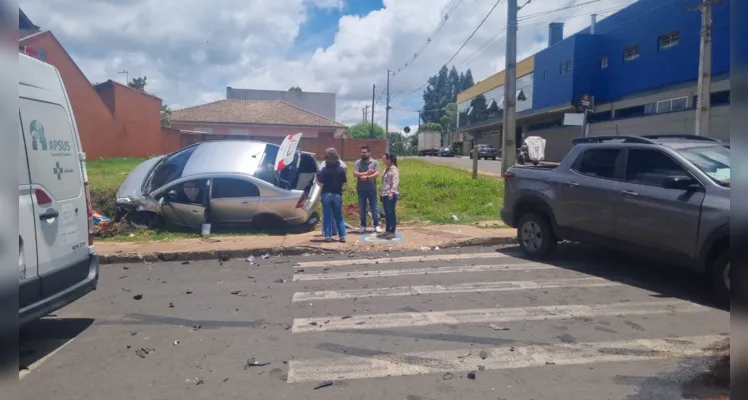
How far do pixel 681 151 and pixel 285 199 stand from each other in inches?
274

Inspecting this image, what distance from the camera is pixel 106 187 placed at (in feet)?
44.4

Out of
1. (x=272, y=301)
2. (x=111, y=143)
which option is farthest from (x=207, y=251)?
(x=111, y=143)

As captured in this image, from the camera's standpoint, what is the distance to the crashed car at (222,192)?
11.1 meters

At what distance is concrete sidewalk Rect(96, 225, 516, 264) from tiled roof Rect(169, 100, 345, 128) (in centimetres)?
3650

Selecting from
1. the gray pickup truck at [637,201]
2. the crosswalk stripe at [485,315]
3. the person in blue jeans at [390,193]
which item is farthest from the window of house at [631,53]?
the crosswalk stripe at [485,315]

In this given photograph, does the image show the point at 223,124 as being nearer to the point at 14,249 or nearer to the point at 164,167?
the point at 164,167

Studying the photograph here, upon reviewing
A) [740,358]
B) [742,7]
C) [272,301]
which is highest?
[742,7]

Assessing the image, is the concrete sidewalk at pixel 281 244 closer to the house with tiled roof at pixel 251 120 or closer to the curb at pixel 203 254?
the curb at pixel 203 254

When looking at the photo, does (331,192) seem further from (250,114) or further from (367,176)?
(250,114)

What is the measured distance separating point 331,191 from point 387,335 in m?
5.16

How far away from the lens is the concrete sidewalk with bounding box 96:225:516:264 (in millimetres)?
9523

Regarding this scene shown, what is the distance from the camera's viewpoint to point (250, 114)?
4834cm

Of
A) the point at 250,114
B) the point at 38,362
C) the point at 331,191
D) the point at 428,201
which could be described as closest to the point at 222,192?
the point at 331,191

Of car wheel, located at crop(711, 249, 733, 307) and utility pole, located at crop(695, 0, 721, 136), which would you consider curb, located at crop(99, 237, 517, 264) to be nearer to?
car wheel, located at crop(711, 249, 733, 307)
